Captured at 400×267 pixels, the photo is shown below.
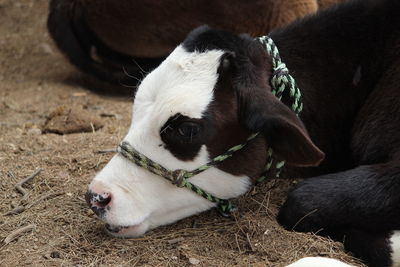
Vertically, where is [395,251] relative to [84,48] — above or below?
above

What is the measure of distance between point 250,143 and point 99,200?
726mm

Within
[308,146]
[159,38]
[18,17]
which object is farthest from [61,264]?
[18,17]

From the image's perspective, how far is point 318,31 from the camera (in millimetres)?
3557

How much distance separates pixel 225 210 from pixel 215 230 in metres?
0.14

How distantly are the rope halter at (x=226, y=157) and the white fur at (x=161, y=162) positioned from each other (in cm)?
2

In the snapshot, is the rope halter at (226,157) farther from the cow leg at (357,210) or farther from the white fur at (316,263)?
the white fur at (316,263)

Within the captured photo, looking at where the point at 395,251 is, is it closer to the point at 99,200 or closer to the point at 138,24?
the point at 99,200

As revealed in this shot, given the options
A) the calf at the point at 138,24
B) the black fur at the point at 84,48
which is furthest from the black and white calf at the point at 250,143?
the black fur at the point at 84,48

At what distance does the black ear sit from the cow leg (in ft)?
0.87

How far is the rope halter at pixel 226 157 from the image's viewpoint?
306cm

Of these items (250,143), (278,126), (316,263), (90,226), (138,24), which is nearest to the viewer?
(316,263)

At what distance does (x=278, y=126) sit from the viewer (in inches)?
114

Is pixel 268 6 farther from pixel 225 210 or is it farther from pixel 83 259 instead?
pixel 83 259

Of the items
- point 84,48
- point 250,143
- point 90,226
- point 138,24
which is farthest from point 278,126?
point 84,48
